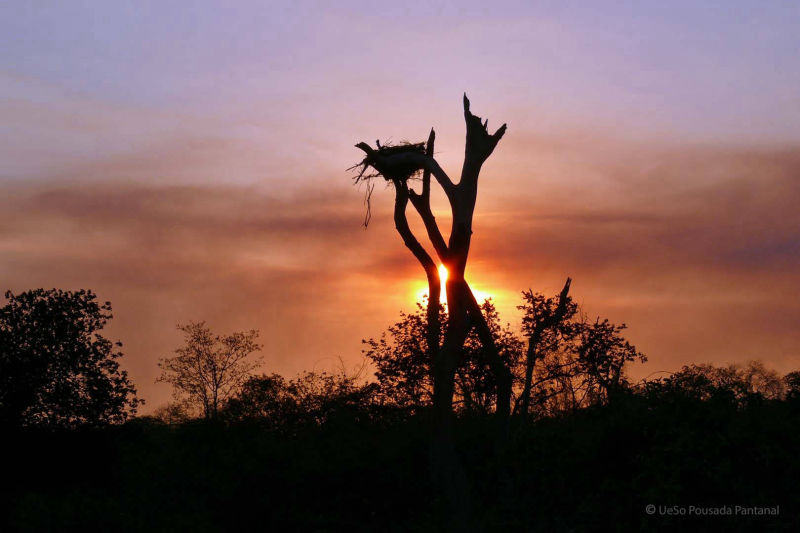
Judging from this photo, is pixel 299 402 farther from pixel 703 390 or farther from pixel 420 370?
pixel 703 390

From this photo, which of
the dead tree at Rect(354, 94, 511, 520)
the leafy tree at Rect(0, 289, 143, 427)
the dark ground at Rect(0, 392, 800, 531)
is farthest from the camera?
the leafy tree at Rect(0, 289, 143, 427)

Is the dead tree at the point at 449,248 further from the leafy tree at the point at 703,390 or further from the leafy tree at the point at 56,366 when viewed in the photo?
the leafy tree at the point at 56,366

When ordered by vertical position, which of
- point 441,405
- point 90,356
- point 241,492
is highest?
point 90,356

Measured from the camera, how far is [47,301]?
94.8 feet

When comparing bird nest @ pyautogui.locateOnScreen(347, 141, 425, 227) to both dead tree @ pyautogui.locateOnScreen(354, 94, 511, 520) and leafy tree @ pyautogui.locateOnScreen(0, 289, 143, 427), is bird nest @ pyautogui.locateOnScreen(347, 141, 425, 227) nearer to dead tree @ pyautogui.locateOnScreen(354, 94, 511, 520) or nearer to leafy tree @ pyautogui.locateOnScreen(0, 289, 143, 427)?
dead tree @ pyautogui.locateOnScreen(354, 94, 511, 520)

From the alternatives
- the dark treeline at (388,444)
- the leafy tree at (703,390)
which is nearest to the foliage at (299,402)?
the dark treeline at (388,444)

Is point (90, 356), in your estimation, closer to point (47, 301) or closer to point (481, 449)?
point (47, 301)

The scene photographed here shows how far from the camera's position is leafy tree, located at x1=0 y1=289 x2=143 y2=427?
91.2 ft

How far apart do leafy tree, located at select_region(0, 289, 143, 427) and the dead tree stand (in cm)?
1371

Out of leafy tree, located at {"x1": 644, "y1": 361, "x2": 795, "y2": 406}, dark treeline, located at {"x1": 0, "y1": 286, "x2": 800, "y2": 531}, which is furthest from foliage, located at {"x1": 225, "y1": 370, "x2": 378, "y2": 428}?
leafy tree, located at {"x1": 644, "y1": 361, "x2": 795, "y2": 406}

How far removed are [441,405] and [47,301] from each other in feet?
55.2

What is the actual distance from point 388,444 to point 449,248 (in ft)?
18.3

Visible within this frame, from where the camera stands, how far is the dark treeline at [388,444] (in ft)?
37.7

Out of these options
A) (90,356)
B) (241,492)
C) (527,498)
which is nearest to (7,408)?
(90,356)
